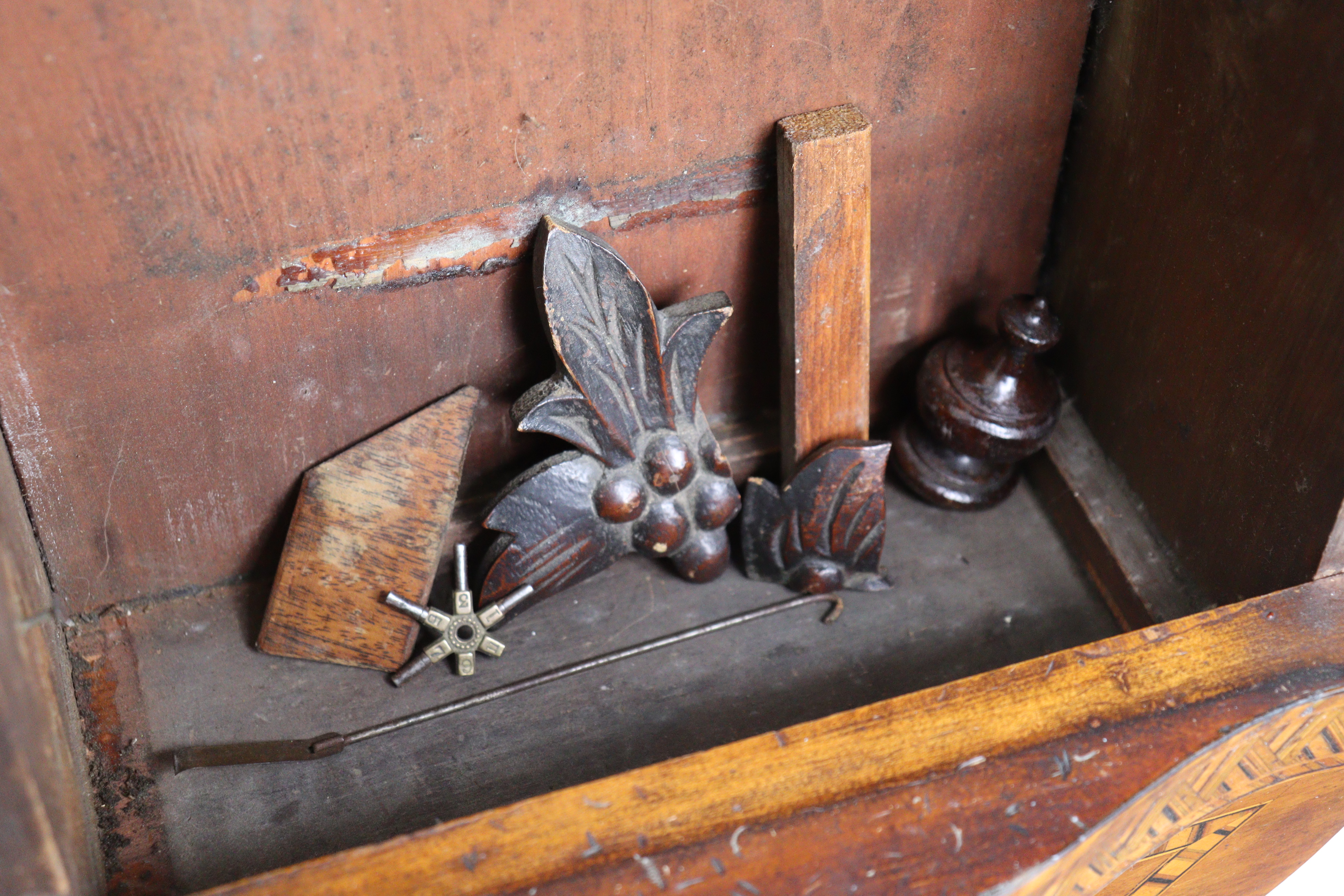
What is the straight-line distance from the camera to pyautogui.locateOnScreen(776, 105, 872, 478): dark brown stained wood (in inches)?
53.0

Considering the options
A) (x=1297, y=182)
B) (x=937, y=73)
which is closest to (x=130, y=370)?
Result: (x=937, y=73)

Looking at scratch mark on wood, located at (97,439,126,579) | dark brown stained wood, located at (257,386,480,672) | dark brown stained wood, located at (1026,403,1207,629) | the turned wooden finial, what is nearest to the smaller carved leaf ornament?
the turned wooden finial

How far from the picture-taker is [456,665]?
147cm

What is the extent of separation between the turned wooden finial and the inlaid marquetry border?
1.71 ft

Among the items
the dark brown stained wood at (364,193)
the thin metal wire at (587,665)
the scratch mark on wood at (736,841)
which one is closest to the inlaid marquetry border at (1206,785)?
the scratch mark on wood at (736,841)

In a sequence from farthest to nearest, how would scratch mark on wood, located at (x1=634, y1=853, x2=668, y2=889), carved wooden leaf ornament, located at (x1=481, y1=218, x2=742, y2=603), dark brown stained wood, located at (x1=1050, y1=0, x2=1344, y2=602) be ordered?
1. carved wooden leaf ornament, located at (x1=481, y1=218, x2=742, y2=603)
2. dark brown stained wood, located at (x1=1050, y1=0, x2=1344, y2=602)
3. scratch mark on wood, located at (x1=634, y1=853, x2=668, y2=889)

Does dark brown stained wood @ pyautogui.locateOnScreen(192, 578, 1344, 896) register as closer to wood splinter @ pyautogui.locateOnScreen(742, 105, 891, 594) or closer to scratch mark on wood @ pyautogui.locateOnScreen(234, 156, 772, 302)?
wood splinter @ pyautogui.locateOnScreen(742, 105, 891, 594)

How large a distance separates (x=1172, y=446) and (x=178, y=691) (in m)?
1.36

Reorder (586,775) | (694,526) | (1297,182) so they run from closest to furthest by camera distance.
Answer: (1297,182), (586,775), (694,526)

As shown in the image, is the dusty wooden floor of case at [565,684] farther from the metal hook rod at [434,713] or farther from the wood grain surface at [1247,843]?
the wood grain surface at [1247,843]

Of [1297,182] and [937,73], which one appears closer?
[1297,182]

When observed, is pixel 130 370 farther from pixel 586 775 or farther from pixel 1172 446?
pixel 1172 446

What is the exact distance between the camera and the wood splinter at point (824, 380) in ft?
4.45

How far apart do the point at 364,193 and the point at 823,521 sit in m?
0.73
